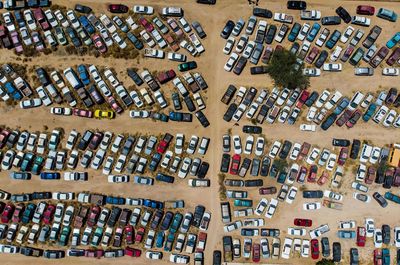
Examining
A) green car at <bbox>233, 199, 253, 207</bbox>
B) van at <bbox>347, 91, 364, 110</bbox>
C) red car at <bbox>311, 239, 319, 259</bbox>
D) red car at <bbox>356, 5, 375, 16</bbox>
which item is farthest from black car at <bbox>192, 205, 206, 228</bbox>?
red car at <bbox>356, 5, 375, 16</bbox>

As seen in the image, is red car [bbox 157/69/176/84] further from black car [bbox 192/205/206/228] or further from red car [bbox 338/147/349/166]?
red car [bbox 338/147/349/166]

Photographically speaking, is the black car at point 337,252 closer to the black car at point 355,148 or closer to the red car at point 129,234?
the black car at point 355,148

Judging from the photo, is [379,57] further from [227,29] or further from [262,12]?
[227,29]

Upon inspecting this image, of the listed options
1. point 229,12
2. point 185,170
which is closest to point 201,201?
point 185,170

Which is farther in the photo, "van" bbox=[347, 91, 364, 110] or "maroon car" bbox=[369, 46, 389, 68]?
"maroon car" bbox=[369, 46, 389, 68]

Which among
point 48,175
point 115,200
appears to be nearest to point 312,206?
point 115,200

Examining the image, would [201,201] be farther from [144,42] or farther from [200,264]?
[144,42]
